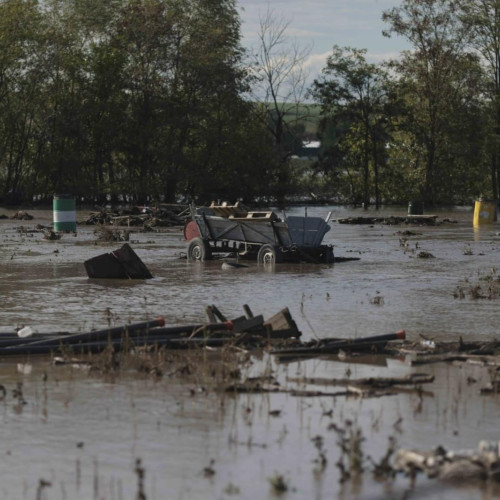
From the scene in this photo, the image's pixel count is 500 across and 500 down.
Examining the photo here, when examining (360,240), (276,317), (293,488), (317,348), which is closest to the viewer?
(293,488)

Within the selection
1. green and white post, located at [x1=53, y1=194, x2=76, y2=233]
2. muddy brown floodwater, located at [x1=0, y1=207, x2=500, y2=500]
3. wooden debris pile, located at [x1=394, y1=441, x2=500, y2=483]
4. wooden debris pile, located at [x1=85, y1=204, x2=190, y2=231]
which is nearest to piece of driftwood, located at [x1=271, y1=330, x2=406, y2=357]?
muddy brown floodwater, located at [x1=0, y1=207, x2=500, y2=500]

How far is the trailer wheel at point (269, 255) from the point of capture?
22.4m

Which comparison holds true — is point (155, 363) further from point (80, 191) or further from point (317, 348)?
point (80, 191)

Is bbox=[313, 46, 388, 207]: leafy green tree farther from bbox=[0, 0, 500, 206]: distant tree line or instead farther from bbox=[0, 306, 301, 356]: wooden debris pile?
bbox=[0, 306, 301, 356]: wooden debris pile

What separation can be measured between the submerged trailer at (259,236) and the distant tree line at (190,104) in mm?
47695

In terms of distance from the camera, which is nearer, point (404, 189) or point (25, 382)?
point (25, 382)

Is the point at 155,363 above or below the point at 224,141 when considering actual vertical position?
below

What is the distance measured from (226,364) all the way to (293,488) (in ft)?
10.7

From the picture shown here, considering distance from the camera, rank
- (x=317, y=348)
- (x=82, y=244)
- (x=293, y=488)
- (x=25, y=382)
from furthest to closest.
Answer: (x=82, y=244) → (x=317, y=348) → (x=25, y=382) → (x=293, y=488)

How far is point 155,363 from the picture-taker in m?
10.2

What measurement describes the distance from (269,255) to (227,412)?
46.0 ft

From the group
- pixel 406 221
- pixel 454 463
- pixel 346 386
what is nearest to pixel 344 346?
pixel 346 386

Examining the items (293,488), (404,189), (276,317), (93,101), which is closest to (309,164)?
(404,189)

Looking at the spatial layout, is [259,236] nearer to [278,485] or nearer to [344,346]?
[344,346]
